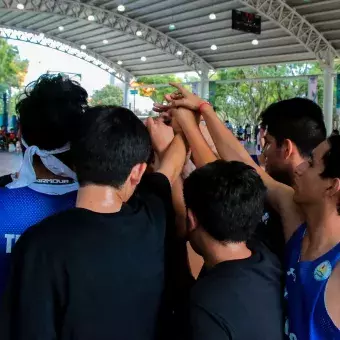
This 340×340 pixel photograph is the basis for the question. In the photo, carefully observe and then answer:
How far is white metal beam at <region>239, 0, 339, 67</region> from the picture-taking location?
15.8 meters

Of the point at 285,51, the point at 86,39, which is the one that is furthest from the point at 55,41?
the point at 285,51

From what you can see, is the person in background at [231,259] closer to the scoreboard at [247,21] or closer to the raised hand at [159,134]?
the raised hand at [159,134]

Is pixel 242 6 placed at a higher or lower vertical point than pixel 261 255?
higher

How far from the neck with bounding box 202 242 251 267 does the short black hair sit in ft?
1.00

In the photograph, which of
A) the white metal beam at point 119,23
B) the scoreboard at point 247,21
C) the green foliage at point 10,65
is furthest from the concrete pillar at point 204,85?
the green foliage at point 10,65

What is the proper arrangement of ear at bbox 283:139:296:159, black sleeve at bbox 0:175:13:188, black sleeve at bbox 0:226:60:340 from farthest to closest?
ear at bbox 283:139:296:159 < black sleeve at bbox 0:175:13:188 < black sleeve at bbox 0:226:60:340

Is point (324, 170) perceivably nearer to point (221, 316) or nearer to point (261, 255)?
point (261, 255)

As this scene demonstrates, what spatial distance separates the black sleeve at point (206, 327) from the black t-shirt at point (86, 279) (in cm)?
17

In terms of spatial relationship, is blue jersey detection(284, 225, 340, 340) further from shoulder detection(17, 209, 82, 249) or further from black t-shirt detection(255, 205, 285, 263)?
shoulder detection(17, 209, 82, 249)

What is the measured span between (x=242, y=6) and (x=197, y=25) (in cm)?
316

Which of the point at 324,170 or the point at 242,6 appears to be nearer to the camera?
the point at 324,170

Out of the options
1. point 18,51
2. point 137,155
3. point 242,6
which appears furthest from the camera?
point 18,51

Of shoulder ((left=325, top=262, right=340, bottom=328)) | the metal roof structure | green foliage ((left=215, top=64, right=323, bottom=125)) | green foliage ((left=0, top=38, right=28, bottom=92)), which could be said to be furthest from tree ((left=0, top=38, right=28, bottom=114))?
shoulder ((left=325, top=262, right=340, bottom=328))

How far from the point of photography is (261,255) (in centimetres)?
132
